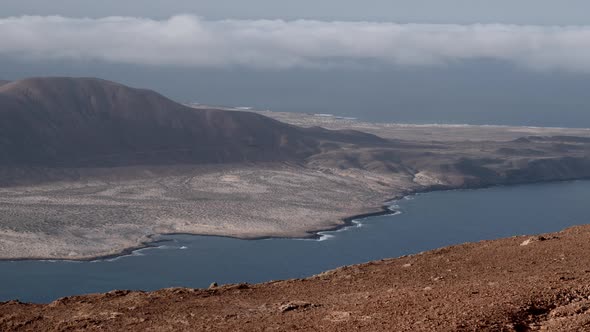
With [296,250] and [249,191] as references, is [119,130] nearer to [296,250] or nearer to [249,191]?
[249,191]

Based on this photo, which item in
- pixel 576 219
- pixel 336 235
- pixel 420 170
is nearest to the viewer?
pixel 336 235

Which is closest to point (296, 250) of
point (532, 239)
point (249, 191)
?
point (249, 191)

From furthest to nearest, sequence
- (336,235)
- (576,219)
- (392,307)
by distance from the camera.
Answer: (576,219), (336,235), (392,307)

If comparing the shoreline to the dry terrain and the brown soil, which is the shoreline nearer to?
the dry terrain

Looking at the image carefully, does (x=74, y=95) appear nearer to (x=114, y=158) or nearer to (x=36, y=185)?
(x=114, y=158)

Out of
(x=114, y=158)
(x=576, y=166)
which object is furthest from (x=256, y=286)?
(x=576, y=166)
